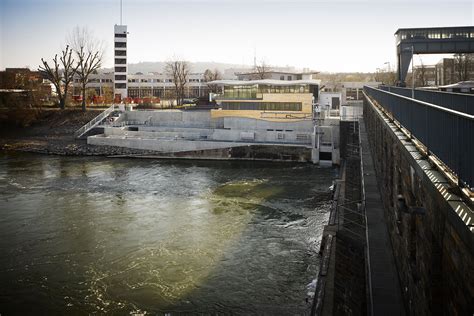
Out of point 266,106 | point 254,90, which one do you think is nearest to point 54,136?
point 254,90

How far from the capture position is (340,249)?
13273mm

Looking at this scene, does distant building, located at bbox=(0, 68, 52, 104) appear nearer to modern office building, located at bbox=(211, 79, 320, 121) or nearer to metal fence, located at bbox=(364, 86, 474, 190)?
modern office building, located at bbox=(211, 79, 320, 121)

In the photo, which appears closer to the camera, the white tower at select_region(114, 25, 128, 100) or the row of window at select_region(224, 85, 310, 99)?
the row of window at select_region(224, 85, 310, 99)

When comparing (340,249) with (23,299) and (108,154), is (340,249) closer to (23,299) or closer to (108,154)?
(23,299)

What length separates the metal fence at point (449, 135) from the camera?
470 centimetres

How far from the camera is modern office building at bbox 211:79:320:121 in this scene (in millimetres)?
45625

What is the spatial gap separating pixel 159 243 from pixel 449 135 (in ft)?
44.0

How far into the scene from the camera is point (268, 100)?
46.8m

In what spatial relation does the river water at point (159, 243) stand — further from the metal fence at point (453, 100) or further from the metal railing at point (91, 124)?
the metal railing at point (91, 124)

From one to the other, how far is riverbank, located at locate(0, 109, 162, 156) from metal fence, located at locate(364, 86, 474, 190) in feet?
118

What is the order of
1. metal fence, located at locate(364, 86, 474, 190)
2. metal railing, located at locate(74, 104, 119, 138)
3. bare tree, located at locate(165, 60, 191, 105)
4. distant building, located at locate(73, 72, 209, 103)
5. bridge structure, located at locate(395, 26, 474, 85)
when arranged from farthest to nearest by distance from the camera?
distant building, located at locate(73, 72, 209, 103) → bare tree, located at locate(165, 60, 191, 105) → metal railing, located at locate(74, 104, 119, 138) → bridge structure, located at locate(395, 26, 474, 85) → metal fence, located at locate(364, 86, 474, 190)

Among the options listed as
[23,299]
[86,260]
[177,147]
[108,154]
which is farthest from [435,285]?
[108,154]

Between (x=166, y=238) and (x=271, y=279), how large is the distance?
18.0 ft

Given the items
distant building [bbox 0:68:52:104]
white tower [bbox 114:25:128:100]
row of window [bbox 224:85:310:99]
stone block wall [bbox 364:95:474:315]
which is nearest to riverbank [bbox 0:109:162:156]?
distant building [bbox 0:68:52:104]
